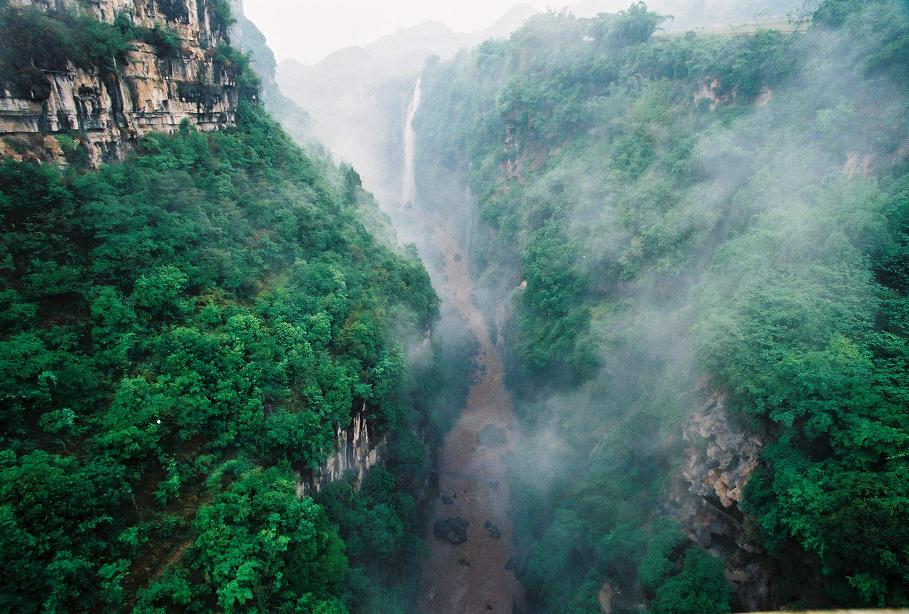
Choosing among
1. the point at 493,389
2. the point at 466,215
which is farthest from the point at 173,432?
the point at 466,215

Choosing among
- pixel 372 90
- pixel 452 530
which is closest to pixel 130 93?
pixel 452 530

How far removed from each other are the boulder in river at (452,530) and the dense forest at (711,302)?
4.52 m

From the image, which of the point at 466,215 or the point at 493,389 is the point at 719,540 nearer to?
the point at 493,389

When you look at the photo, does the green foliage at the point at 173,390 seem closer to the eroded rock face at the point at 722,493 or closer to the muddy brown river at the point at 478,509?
the muddy brown river at the point at 478,509

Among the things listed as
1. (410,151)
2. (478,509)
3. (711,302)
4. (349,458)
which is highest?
(410,151)

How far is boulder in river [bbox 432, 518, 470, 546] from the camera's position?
33000 mm

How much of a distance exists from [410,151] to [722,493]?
97.6 m

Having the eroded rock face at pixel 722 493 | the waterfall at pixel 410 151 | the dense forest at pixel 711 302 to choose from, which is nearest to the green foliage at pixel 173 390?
the dense forest at pixel 711 302

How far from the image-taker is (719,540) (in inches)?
815

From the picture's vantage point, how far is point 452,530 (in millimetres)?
33438

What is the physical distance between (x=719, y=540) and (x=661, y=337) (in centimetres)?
1277

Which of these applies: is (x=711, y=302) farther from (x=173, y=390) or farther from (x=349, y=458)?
(x=173, y=390)

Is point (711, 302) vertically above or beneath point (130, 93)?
beneath

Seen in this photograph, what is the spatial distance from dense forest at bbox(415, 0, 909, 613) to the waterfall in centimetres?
4281
